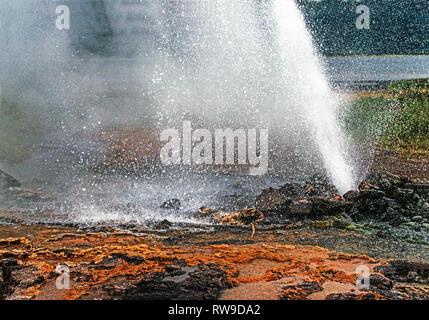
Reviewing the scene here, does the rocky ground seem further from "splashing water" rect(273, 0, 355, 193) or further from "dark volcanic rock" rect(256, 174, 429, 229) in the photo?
"splashing water" rect(273, 0, 355, 193)

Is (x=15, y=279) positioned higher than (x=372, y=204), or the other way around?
(x=372, y=204)

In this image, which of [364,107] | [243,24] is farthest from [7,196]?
[364,107]

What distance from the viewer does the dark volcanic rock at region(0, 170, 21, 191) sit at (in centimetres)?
760

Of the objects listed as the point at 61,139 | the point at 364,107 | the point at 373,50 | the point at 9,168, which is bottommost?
the point at 9,168

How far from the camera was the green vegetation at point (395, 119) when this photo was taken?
10.1m

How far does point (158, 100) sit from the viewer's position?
12.9m

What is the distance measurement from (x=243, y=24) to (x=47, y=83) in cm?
628

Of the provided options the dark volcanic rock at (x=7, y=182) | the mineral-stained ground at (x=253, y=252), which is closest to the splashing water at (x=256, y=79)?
the mineral-stained ground at (x=253, y=252)

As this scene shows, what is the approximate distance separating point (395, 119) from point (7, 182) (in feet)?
30.2

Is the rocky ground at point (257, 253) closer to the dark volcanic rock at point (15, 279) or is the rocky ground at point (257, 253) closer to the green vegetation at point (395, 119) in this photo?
the dark volcanic rock at point (15, 279)

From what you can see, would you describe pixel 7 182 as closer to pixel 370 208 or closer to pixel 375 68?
pixel 370 208

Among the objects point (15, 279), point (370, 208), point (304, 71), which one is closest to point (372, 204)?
point (370, 208)

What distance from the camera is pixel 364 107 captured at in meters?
12.7
